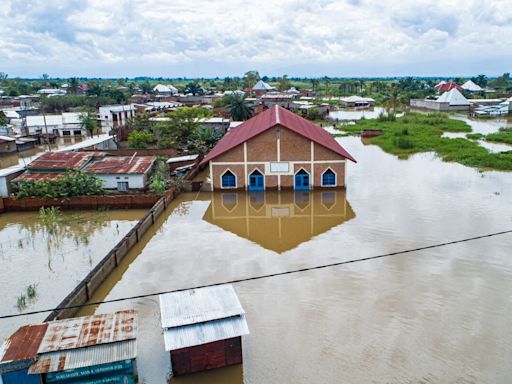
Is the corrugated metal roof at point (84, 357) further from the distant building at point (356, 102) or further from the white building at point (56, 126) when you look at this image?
the distant building at point (356, 102)

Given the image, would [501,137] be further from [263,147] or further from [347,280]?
[347,280]

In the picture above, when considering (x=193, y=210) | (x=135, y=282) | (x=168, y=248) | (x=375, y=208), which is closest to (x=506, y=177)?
(x=375, y=208)

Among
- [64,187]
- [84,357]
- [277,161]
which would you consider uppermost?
[277,161]

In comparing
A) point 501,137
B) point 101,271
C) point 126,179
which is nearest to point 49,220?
point 126,179

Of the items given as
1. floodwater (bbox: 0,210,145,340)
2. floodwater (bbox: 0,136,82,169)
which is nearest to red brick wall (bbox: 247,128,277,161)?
floodwater (bbox: 0,210,145,340)

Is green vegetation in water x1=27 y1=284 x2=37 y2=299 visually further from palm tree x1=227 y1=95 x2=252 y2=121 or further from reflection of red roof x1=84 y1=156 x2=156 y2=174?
palm tree x1=227 y1=95 x2=252 y2=121

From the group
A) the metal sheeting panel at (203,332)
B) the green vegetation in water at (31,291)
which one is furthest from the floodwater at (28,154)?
the metal sheeting panel at (203,332)

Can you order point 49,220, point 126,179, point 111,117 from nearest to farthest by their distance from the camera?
point 49,220 < point 126,179 < point 111,117
